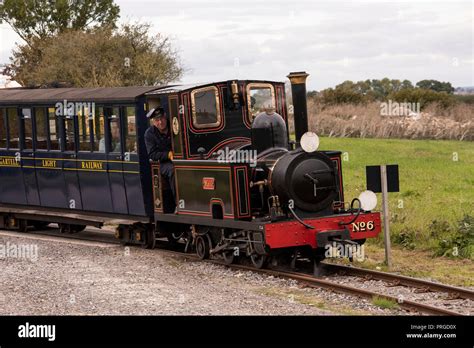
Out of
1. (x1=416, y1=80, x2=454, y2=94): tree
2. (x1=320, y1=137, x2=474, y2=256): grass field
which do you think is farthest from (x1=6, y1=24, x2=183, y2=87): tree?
(x1=416, y1=80, x2=454, y2=94): tree

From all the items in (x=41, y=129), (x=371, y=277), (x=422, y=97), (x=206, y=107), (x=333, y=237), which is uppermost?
(x=422, y=97)

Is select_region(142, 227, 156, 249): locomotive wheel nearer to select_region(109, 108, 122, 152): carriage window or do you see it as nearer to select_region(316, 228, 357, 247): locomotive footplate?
select_region(109, 108, 122, 152): carriage window

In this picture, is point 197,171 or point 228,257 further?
point 228,257

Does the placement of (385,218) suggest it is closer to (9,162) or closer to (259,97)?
(259,97)

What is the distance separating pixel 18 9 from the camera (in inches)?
1821

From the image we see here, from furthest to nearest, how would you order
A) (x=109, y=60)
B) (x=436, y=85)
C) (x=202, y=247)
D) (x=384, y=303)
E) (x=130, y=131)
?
(x=436, y=85) → (x=109, y=60) → (x=130, y=131) → (x=202, y=247) → (x=384, y=303)

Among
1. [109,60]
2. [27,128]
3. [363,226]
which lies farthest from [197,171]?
[109,60]

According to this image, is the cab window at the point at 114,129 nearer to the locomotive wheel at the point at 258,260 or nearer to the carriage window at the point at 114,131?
the carriage window at the point at 114,131

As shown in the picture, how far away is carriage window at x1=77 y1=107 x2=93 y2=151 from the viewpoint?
644 inches

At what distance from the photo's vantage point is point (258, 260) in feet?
44.2

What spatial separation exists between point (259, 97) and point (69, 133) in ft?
13.5

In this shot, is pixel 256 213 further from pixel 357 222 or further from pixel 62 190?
pixel 62 190

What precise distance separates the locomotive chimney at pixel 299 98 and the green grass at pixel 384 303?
10.3 feet
